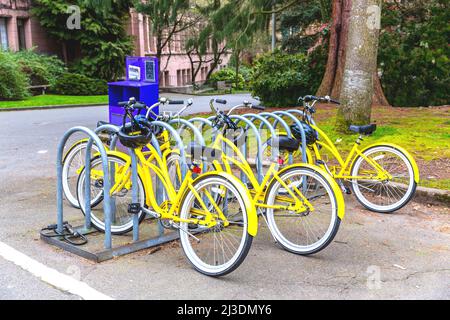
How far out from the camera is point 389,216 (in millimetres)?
6070

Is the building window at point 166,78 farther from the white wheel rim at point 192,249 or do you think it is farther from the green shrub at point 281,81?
the white wheel rim at point 192,249

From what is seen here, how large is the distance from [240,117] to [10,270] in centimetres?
283

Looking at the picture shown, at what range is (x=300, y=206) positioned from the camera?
4.81 metres

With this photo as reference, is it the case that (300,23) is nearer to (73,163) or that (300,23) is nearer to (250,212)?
(73,163)

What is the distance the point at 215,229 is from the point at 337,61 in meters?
11.5

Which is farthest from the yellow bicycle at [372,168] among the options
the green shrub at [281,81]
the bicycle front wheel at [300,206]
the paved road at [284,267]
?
the green shrub at [281,81]

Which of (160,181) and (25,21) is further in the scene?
(25,21)

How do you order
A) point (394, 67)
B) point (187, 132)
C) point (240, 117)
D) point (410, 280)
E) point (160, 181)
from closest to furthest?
point (410, 280) → point (160, 181) → point (240, 117) → point (187, 132) → point (394, 67)

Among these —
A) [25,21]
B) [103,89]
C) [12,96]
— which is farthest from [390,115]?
[25,21]

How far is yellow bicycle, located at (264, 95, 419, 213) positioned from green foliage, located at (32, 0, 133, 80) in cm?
2361

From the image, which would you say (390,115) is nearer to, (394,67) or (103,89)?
(394,67)

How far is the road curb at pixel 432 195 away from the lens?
636cm
